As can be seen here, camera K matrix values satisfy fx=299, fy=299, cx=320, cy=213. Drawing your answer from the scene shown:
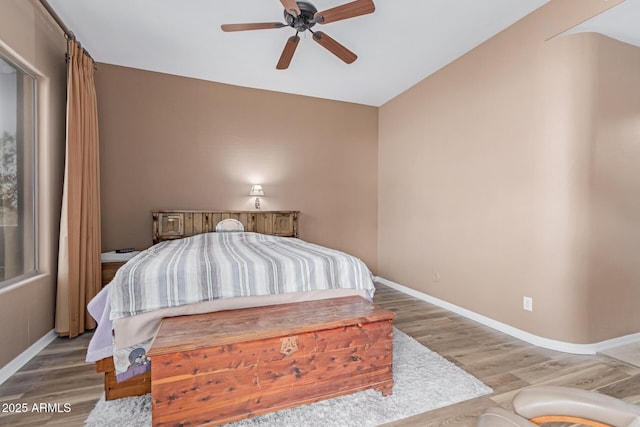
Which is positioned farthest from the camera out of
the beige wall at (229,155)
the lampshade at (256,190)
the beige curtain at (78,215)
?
the lampshade at (256,190)

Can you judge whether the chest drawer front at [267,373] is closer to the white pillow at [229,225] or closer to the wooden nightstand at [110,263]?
the wooden nightstand at [110,263]

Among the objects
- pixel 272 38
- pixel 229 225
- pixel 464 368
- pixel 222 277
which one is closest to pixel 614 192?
pixel 464 368

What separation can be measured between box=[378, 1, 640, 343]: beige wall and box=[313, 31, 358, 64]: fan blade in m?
1.53

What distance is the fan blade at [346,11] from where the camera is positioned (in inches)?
79.7

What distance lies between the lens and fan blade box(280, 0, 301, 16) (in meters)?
1.98

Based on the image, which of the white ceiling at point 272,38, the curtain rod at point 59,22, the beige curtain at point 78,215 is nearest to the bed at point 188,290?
the beige curtain at point 78,215

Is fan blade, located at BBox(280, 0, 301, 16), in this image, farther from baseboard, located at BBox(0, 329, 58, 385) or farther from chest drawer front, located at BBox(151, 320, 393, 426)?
baseboard, located at BBox(0, 329, 58, 385)

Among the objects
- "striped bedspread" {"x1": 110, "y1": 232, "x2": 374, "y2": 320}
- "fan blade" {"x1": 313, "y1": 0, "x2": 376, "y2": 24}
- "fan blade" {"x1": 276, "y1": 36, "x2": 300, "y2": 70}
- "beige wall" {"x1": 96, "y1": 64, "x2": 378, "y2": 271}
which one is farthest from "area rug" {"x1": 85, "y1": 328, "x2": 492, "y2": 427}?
"fan blade" {"x1": 276, "y1": 36, "x2": 300, "y2": 70}

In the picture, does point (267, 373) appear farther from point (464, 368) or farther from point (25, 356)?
point (25, 356)

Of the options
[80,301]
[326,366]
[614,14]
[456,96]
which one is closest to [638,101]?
[614,14]

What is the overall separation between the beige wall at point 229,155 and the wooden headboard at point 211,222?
18 cm

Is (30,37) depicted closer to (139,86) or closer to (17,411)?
(139,86)

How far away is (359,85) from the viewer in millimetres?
4133

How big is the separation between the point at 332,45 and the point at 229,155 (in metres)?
2.17
